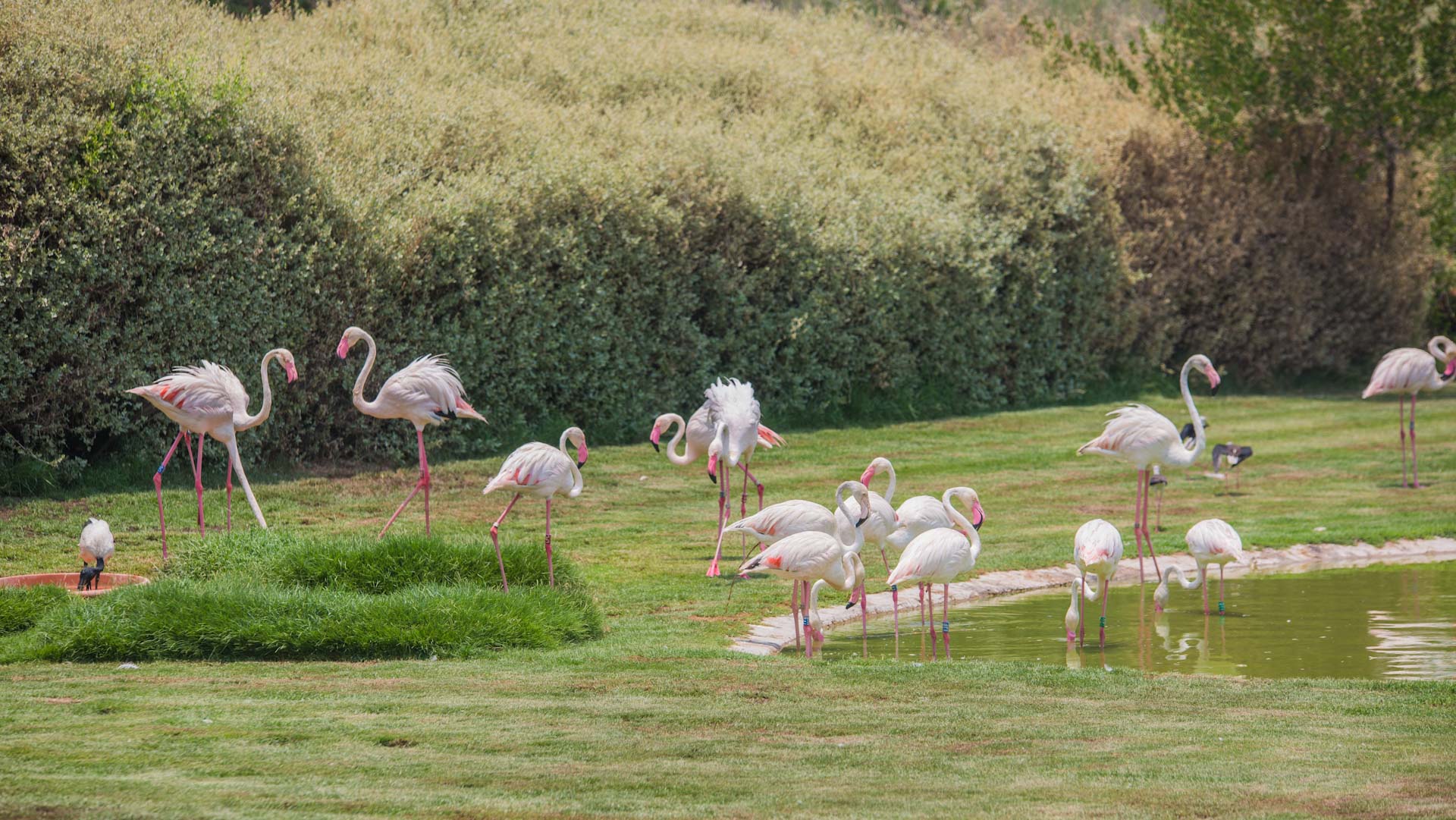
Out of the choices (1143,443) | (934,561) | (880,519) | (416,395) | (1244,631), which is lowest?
(1244,631)

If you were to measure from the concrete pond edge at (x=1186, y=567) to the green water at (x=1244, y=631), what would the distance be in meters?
0.16

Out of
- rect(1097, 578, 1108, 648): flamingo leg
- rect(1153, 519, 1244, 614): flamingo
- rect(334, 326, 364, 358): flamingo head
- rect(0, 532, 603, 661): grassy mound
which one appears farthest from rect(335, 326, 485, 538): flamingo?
rect(1153, 519, 1244, 614): flamingo

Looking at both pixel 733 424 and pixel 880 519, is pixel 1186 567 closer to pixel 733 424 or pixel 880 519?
pixel 880 519

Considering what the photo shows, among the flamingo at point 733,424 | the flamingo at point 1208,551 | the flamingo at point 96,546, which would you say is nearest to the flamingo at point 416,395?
the flamingo at point 733,424

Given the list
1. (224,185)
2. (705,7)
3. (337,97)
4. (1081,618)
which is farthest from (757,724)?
(705,7)

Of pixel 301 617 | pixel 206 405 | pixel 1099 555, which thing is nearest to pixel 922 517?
pixel 1099 555

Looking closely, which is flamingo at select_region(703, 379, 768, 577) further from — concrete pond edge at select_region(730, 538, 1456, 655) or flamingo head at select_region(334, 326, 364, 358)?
flamingo head at select_region(334, 326, 364, 358)

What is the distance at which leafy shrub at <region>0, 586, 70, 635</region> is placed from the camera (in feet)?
28.5

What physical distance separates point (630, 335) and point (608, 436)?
1.31 m

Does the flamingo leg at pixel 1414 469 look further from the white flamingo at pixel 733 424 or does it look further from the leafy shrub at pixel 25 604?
the leafy shrub at pixel 25 604

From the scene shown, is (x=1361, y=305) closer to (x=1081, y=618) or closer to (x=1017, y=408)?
(x=1017, y=408)

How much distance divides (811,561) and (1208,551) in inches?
133

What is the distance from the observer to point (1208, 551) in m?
10.4

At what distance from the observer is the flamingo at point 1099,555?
929cm
